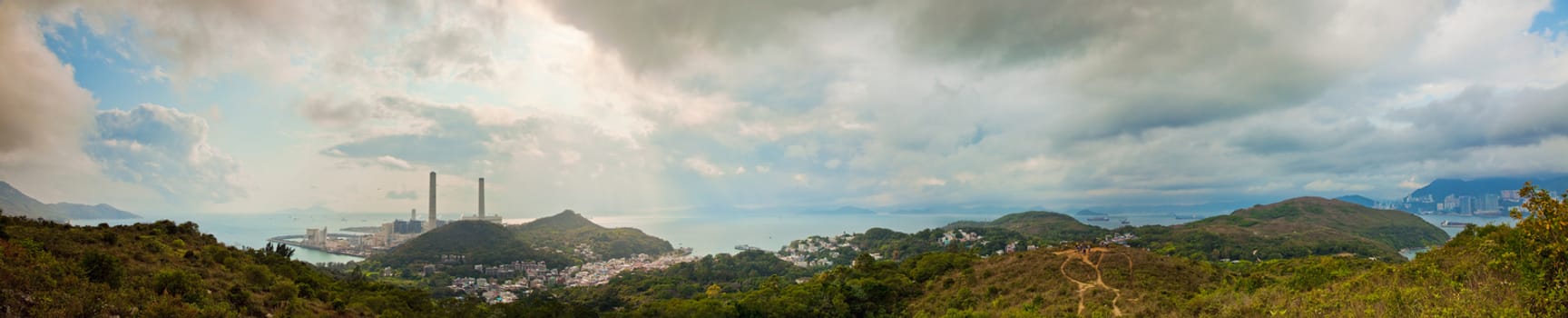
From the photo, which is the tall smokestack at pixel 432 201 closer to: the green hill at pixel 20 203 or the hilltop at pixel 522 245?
the hilltop at pixel 522 245

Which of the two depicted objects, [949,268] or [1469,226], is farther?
[949,268]

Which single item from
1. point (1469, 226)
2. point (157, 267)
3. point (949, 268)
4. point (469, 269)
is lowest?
point (469, 269)

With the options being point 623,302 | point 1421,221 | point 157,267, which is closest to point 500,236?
point 623,302

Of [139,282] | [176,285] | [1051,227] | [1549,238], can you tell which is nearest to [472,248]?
[176,285]

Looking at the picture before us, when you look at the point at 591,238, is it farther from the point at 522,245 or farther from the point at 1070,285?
the point at 1070,285

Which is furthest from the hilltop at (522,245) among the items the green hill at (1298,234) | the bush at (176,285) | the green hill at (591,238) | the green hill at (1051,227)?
the green hill at (1298,234)

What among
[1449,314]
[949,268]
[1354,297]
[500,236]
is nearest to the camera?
[1449,314]

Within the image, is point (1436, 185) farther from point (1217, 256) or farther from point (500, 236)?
point (500, 236)
